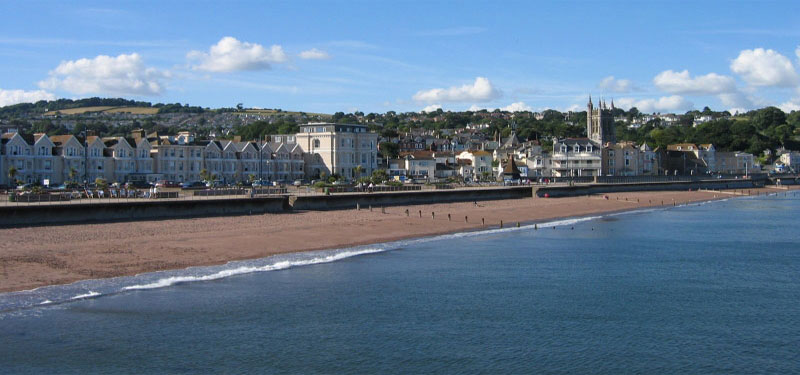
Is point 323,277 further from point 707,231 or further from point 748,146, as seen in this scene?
point 748,146

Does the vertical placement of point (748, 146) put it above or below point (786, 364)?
above

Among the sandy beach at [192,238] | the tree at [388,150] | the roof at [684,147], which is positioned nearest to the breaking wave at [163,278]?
the sandy beach at [192,238]

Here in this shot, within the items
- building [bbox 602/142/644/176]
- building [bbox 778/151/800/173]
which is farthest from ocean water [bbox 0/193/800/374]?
building [bbox 778/151/800/173]

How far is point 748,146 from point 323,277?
15708cm

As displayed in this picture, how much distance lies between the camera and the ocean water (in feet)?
55.2

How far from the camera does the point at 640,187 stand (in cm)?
9575

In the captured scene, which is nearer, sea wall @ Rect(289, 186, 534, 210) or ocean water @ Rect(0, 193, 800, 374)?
ocean water @ Rect(0, 193, 800, 374)

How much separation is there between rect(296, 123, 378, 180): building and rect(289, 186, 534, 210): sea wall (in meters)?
24.5

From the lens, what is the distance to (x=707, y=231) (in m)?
46.6

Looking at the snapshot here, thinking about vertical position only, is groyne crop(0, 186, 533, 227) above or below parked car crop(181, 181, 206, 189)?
below

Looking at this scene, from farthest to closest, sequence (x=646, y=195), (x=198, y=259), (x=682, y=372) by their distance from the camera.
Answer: (x=646, y=195) → (x=198, y=259) → (x=682, y=372)

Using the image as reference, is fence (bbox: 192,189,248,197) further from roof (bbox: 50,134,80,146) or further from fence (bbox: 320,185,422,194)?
roof (bbox: 50,134,80,146)

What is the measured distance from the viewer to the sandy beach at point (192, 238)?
26.0m

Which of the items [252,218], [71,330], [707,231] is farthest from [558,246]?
[71,330]
